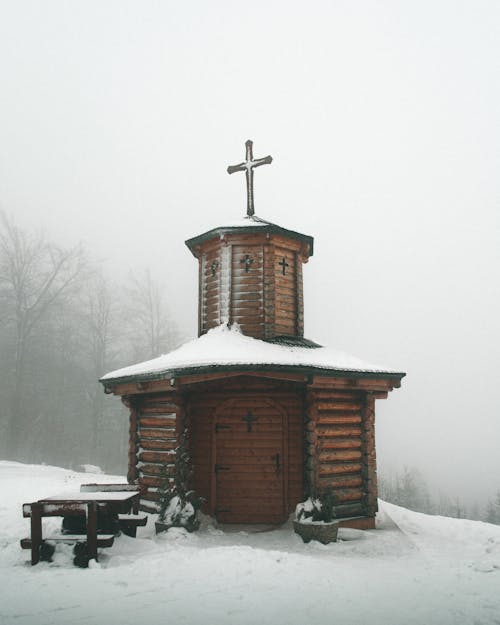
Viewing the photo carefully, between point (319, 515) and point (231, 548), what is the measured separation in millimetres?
2035

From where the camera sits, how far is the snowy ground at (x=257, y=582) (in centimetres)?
486

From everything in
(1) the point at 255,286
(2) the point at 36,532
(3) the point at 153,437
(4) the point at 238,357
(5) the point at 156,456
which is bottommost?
(2) the point at 36,532

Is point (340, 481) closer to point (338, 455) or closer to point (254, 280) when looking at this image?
point (338, 455)

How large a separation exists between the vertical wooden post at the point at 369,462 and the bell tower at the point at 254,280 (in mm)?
2797

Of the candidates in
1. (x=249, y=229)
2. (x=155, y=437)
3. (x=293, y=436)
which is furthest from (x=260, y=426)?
(x=249, y=229)

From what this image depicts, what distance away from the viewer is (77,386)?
31156 millimetres

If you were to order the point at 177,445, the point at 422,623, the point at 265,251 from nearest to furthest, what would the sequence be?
the point at 422,623
the point at 177,445
the point at 265,251

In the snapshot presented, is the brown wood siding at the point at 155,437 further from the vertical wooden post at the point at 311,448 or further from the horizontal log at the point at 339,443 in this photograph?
the horizontal log at the point at 339,443

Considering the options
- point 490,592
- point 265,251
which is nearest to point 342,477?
point 490,592

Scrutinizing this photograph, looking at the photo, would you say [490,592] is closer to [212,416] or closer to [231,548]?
[231,548]

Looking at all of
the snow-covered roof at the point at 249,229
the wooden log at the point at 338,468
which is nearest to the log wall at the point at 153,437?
the wooden log at the point at 338,468

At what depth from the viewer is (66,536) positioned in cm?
656

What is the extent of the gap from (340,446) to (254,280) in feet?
15.0

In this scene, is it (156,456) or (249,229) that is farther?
(249,229)
